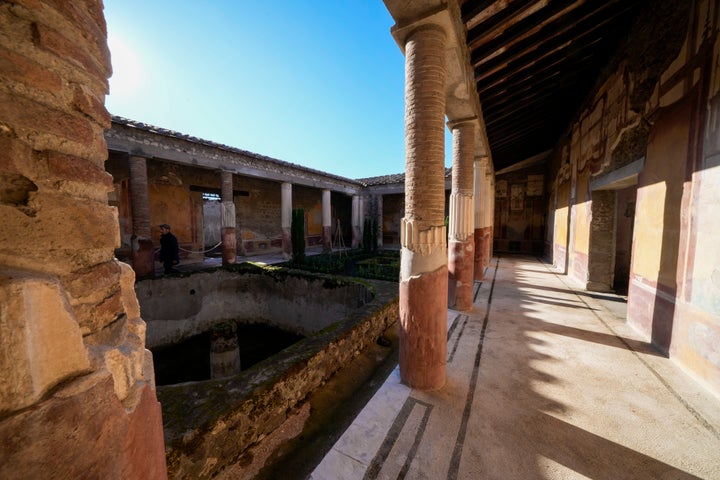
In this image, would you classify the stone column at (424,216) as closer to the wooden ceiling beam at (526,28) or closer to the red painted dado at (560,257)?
the wooden ceiling beam at (526,28)

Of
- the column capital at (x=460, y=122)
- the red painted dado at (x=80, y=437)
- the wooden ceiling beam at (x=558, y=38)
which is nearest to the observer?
the red painted dado at (x=80, y=437)

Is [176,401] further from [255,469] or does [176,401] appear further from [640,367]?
[640,367]

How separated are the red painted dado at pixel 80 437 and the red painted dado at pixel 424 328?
206 centimetres

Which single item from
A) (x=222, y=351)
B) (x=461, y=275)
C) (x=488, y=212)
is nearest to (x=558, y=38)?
(x=461, y=275)

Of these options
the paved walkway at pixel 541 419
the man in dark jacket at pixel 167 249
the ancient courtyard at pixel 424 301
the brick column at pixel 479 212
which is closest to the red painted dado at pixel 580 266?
the ancient courtyard at pixel 424 301

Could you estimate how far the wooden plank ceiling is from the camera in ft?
10.9

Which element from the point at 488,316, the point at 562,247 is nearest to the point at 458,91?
the point at 488,316

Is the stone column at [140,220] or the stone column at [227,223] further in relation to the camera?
the stone column at [227,223]

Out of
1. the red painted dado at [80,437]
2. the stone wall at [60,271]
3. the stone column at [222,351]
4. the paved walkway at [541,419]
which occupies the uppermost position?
the stone wall at [60,271]

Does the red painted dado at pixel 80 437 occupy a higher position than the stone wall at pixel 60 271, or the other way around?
the stone wall at pixel 60 271

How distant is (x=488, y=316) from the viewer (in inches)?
179

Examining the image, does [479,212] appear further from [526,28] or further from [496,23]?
[496,23]

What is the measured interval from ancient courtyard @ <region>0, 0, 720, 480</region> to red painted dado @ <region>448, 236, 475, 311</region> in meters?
0.04

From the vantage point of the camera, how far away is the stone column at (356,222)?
48.3ft
